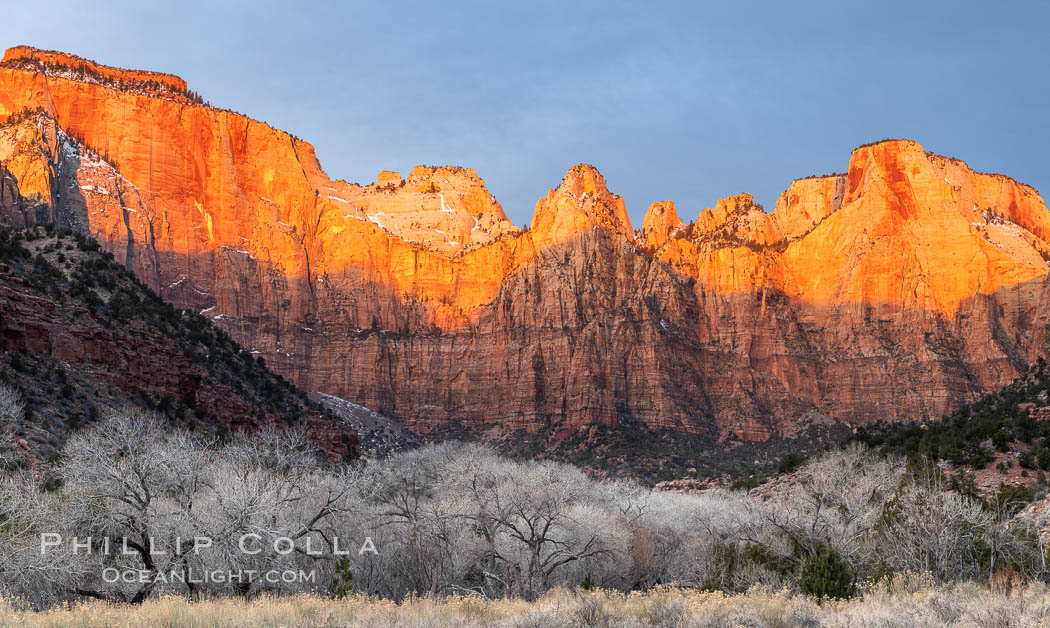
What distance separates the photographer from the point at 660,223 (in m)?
132

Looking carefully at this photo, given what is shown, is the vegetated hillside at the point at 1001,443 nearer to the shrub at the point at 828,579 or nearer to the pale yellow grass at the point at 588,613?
the shrub at the point at 828,579

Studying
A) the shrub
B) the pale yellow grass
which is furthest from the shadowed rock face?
the pale yellow grass

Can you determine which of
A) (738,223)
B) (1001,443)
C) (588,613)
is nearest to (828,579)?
(588,613)

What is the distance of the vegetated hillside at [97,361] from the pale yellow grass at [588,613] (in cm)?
1622

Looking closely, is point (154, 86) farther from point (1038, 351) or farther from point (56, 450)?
point (1038, 351)

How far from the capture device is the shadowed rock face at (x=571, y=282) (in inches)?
3848

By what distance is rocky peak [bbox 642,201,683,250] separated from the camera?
130 m

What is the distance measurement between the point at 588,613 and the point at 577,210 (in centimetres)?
9936

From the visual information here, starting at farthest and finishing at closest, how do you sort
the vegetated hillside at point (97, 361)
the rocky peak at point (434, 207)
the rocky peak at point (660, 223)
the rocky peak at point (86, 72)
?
the rocky peak at point (660, 223)
the rocky peak at point (434, 207)
the rocky peak at point (86, 72)
the vegetated hillside at point (97, 361)

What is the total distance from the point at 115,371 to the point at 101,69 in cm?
8154

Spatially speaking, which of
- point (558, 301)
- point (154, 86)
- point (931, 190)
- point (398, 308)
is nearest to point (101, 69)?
point (154, 86)

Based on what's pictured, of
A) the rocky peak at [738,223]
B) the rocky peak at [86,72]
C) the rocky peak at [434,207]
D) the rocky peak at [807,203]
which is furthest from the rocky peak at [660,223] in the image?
the rocky peak at [86,72]

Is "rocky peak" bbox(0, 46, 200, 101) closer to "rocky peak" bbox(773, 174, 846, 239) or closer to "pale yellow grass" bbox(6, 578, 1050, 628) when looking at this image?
"rocky peak" bbox(773, 174, 846, 239)

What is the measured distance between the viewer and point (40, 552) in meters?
19.8
